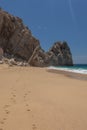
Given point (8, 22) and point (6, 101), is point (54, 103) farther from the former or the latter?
point (8, 22)

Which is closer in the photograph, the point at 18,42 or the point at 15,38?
the point at 15,38

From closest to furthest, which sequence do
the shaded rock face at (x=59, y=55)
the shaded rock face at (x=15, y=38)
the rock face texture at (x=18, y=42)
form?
the shaded rock face at (x=15, y=38)
the rock face texture at (x=18, y=42)
the shaded rock face at (x=59, y=55)

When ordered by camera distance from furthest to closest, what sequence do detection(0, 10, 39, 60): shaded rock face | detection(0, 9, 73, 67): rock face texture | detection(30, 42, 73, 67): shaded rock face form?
1. detection(30, 42, 73, 67): shaded rock face
2. detection(0, 9, 73, 67): rock face texture
3. detection(0, 10, 39, 60): shaded rock face

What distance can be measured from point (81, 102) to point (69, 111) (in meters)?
1.17

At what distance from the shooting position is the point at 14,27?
51.6 meters

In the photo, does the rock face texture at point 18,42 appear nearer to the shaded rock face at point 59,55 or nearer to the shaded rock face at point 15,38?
the shaded rock face at point 15,38

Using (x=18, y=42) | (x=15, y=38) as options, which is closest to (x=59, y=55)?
(x=18, y=42)

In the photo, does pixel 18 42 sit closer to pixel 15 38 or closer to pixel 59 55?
pixel 15 38

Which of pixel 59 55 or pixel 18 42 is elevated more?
pixel 18 42

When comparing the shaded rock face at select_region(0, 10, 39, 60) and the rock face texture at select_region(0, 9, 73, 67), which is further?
the rock face texture at select_region(0, 9, 73, 67)

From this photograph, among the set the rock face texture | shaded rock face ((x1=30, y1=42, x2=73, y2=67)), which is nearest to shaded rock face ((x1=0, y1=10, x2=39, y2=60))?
the rock face texture

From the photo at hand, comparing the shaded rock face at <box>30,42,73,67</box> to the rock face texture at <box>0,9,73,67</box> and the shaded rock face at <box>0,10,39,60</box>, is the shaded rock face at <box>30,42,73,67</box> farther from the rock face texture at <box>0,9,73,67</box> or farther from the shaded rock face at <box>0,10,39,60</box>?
the shaded rock face at <box>0,10,39,60</box>

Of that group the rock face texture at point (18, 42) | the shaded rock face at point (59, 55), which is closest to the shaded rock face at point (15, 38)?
the rock face texture at point (18, 42)

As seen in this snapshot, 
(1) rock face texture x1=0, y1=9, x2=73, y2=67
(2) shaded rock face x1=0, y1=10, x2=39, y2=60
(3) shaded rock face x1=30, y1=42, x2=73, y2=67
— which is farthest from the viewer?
(3) shaded rock face x1=30, y1=42, x2=73, y2=67
